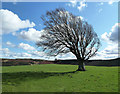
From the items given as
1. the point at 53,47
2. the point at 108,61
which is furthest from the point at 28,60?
the point at 108,61

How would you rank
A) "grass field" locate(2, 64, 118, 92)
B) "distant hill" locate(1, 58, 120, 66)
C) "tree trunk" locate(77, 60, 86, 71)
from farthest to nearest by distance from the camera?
"distant hill" locate(1, 58, 120, 66)
"tree trunk" locate(77, 60, 86, 71)
"grass field" locate(2, 64, 118, 92)

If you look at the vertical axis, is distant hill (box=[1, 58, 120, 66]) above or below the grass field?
above

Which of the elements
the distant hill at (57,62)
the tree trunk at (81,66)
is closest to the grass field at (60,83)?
the tree trunk at (81,66)

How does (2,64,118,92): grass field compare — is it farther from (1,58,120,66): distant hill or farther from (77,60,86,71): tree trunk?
(1,58,120,66): distant hill

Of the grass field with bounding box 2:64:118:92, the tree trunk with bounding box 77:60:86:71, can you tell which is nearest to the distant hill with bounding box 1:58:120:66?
the tree trunk with bounding box 77:60:86:71

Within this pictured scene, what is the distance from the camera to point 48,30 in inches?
858

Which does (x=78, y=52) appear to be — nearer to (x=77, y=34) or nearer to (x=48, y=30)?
(x=77, y=34)

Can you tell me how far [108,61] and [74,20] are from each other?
1040 inches

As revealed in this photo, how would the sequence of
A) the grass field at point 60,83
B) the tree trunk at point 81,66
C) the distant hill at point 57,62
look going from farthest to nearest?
the distant hill at point 57,62 → the tree trunk at point 81,66 → the grass field at point 60,83

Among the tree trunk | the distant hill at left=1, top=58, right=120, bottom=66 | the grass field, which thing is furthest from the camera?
the distant hill at left=1, top=58, right=120, bottom=66

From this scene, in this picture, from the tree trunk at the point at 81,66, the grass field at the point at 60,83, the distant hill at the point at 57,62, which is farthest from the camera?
the distant hill at the point at 57,62

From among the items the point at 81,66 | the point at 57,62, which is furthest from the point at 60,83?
the point at 57,62

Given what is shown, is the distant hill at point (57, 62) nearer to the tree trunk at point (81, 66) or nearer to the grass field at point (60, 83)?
the tree trunk at point (81, 66)

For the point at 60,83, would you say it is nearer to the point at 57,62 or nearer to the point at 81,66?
the point at 81,66
